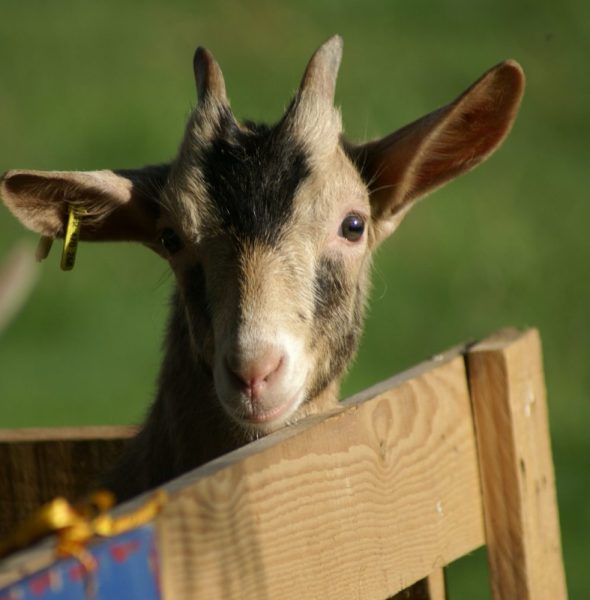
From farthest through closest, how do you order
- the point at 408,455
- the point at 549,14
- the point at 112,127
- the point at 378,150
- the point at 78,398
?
1. the point at 549,14
2. the point at 112,127
3. the point at 78,398
4. the point at 378,150
5. the point at 408,455

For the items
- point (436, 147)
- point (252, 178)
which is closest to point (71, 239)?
point (252, 178)

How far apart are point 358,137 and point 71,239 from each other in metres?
5.95

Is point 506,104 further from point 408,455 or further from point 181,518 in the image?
point 181,518

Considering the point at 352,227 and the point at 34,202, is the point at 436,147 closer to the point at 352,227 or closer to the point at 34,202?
the point at 352,227

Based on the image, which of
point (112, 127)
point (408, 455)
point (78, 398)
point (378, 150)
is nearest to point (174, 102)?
point (112, 127)

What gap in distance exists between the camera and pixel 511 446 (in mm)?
4023

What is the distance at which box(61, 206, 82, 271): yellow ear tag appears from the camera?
14.6 ft

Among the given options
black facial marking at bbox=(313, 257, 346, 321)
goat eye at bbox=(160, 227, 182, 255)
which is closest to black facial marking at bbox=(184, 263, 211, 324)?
goat eye at bbox=(160, 227, 182, 255)

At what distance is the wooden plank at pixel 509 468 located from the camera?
159 inches

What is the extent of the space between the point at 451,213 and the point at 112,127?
3051 millimetres

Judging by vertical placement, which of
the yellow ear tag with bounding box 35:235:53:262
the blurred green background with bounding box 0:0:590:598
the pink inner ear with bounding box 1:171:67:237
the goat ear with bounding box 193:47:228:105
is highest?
the blurred green background with bounding box 0:0:590:598

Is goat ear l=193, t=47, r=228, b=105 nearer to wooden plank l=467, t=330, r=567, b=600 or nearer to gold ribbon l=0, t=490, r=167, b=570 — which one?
wooden plank l=467, t=330, r=567, b=600

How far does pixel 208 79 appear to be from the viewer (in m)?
4.68

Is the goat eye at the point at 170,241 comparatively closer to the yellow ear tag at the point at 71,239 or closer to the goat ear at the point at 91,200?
the goat ear at the point at 91,200
